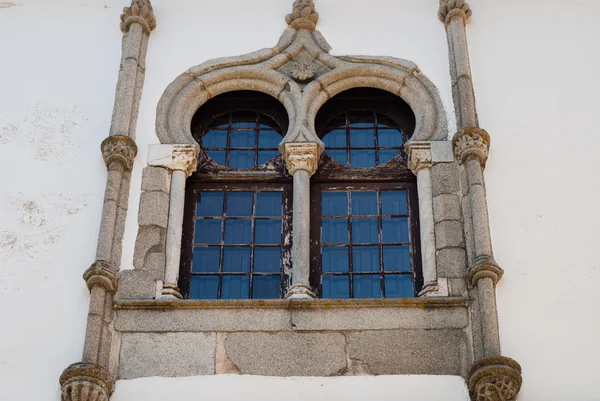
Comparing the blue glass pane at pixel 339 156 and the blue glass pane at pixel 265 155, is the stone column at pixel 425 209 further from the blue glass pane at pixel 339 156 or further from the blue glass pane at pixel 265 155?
the blue glass pane at pixel 265 155

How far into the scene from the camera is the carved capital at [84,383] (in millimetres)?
8352

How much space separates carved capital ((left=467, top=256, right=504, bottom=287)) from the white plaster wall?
0.18m

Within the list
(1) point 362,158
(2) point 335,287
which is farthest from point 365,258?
(1) point 362,158

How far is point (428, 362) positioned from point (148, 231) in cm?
227

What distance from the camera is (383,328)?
8820mm

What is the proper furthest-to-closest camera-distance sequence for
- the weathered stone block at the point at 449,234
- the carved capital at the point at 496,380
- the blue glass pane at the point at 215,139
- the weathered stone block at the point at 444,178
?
the blue glass pane at the point at 215,139 → the weathered stone block at the point at 444,178 → the weathered stone block at the point at 449,234 → the carved capital at the point at 496,380

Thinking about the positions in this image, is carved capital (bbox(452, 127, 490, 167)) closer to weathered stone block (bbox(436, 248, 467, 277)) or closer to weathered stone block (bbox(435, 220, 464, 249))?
weathered stone block (bbox(435, 220, 464, 249))

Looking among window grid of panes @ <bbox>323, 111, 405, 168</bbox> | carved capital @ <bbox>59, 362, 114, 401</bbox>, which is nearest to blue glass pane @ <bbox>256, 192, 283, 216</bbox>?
window grid of panes @ <bbox>323, 111, 405, 168</bbox>

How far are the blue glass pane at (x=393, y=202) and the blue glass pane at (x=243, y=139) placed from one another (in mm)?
1158

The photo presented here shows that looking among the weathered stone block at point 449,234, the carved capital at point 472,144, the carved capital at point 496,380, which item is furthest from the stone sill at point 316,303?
the carved capital at point 472,144

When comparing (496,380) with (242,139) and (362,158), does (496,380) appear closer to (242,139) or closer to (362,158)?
(362,158)

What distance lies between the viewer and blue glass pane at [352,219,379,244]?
31.6 ft

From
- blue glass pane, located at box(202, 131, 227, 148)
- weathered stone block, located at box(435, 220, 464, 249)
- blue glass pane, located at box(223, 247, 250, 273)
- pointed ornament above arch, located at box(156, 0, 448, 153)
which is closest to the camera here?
weathered stone block, located at box(435, 220, 464, 249)

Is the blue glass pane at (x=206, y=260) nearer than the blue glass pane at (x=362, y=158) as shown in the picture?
Yes
